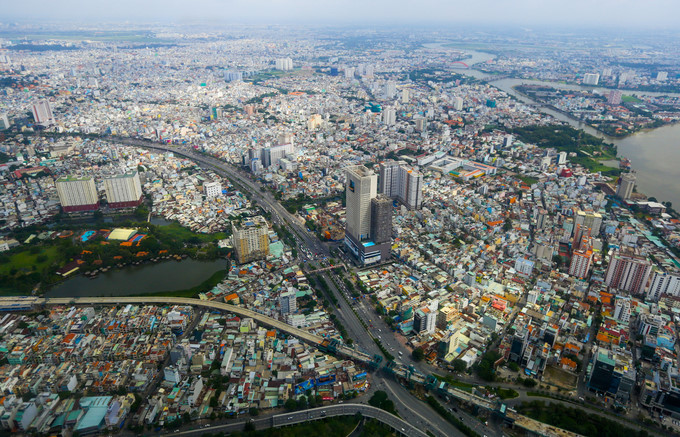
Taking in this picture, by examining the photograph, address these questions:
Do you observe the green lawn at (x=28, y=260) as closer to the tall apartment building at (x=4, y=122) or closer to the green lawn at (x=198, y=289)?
the green lawn at (x=198, y=289)

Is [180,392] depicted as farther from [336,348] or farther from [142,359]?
[336,348]

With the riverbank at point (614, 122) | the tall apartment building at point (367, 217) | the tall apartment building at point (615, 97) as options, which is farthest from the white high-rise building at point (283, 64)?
the tall apartment building at point (367, 217)

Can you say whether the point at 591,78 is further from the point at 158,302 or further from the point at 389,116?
the point at 158,302

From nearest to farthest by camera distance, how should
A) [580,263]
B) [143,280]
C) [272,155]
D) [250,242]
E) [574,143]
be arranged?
1. [580,263]
2. [143,280]
3. [250,242]
4. [272,155]
5. [574,143]

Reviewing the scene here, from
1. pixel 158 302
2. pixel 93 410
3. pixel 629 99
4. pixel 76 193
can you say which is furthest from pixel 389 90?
pixel 93 410

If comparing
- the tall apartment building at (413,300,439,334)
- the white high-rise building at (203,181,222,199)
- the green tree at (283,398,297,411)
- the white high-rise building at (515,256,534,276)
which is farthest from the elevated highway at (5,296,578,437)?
the white high-rise building at (203,181,222,199)

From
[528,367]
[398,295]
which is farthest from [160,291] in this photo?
[528,367]
